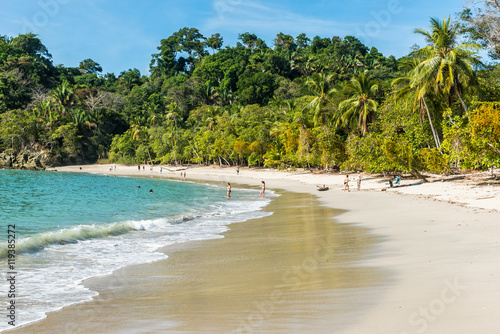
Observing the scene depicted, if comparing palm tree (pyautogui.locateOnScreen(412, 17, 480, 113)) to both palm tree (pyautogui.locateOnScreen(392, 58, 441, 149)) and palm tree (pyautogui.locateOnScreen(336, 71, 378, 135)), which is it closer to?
palm tree (pyautogui.locateOnScreen(392, 58, 441, 149))

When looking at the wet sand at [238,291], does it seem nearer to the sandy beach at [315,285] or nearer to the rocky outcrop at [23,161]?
the sandy beach at [315,285]

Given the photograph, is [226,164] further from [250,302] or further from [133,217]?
[250,302]

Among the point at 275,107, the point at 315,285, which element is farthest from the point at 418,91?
the point at 275,107

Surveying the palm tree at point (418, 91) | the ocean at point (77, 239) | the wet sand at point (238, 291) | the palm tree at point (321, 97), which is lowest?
the ocean at point (77, 239)

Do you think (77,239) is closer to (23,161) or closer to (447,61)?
(447,61)

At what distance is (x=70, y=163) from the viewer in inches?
3492

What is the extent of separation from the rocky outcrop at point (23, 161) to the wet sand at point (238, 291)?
254 feet

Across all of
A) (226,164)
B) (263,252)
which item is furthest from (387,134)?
(226,164)

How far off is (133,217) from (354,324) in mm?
15297

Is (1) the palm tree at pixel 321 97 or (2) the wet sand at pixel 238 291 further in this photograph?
(1) the palm tree at pixel 321 97

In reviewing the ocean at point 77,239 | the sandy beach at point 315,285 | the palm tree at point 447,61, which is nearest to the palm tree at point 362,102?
the palm tree at point 447,61

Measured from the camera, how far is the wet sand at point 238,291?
186 inches

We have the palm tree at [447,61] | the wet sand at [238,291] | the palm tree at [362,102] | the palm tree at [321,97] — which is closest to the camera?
the wet sand at [238,291]

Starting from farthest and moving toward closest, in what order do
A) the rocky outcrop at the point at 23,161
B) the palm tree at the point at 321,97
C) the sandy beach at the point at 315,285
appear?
the rocky outcrop at the point at 23,161, the palm tree at the point at 321,97, the sandy beach at the point at 315,285
